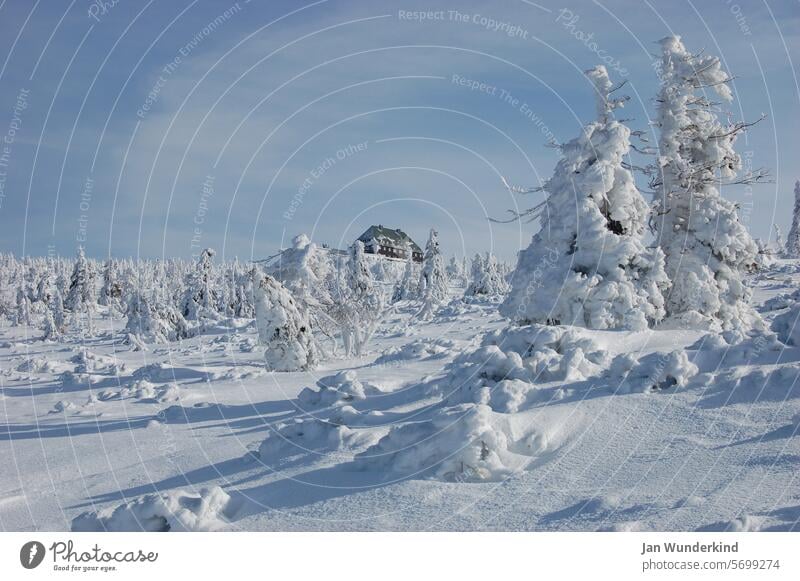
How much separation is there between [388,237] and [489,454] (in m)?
101

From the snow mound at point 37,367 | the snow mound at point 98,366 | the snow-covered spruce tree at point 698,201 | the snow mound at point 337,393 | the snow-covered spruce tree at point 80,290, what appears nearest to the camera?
the snow mound at point 337,393

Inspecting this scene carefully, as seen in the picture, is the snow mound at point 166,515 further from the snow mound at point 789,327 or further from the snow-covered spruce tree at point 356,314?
the snow-covered spruce tree at point 356,314

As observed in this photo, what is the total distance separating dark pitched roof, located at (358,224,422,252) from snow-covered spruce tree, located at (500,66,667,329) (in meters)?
83.5

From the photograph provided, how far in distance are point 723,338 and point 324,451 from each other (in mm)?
5813

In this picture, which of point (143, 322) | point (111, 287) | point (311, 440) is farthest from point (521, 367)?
point (111, 287)

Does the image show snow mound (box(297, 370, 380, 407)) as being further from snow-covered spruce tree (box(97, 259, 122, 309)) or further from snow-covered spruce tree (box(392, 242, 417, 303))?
snow-covered spruce tree (box(97, 259, 122, 309))

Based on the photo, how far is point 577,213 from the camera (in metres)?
18.0

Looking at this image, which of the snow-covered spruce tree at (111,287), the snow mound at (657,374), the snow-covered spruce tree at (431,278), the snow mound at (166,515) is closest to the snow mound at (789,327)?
the snow mound at (657,374)

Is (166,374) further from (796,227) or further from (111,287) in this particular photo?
(111,287)

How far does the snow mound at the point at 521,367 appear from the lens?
335 inches

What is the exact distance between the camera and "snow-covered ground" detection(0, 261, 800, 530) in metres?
5.95

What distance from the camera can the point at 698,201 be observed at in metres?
20.7

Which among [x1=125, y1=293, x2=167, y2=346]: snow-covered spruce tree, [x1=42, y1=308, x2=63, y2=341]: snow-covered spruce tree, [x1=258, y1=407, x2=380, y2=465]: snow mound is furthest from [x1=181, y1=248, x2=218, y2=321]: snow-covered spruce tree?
[x1=258, y1=407, x2=380, y2=465]: snow mound

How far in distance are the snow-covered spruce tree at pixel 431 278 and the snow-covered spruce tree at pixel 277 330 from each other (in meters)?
32.5
